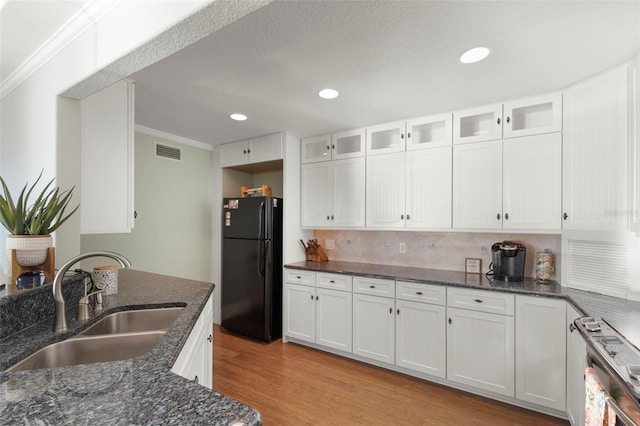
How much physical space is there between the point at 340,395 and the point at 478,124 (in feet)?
8.71

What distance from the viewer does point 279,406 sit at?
2.17 metres

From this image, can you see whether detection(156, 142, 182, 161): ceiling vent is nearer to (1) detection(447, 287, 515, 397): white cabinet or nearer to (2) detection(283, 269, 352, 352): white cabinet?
(2) detection(283, 269, 352, 352): white cabinet

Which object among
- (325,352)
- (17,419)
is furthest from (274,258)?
(17,419)

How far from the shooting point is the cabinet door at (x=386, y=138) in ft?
9.64

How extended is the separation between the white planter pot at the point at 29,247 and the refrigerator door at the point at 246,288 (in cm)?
198

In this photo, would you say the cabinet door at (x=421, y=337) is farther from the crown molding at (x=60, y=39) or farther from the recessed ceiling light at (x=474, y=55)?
the crown molding at (x=60, y=39)

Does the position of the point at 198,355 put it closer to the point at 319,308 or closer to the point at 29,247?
the point at 29,247

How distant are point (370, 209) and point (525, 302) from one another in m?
1.53

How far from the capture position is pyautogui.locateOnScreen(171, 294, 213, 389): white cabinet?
3.97ft

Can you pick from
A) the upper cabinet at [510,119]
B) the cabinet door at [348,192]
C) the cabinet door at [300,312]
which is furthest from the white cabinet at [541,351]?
the cabinet door at [300,312]

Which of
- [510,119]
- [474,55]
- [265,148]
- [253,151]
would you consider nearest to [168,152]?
[253,151]

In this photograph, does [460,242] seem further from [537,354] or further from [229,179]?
[229,179]

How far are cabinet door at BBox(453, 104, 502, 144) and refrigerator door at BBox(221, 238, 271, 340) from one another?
2261 mm

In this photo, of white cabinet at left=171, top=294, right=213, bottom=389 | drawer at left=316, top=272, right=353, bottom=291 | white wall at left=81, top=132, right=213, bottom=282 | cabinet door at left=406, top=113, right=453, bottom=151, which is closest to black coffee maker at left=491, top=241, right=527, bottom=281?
cabinet door at left=406, top=113, right=453, bottom=151
